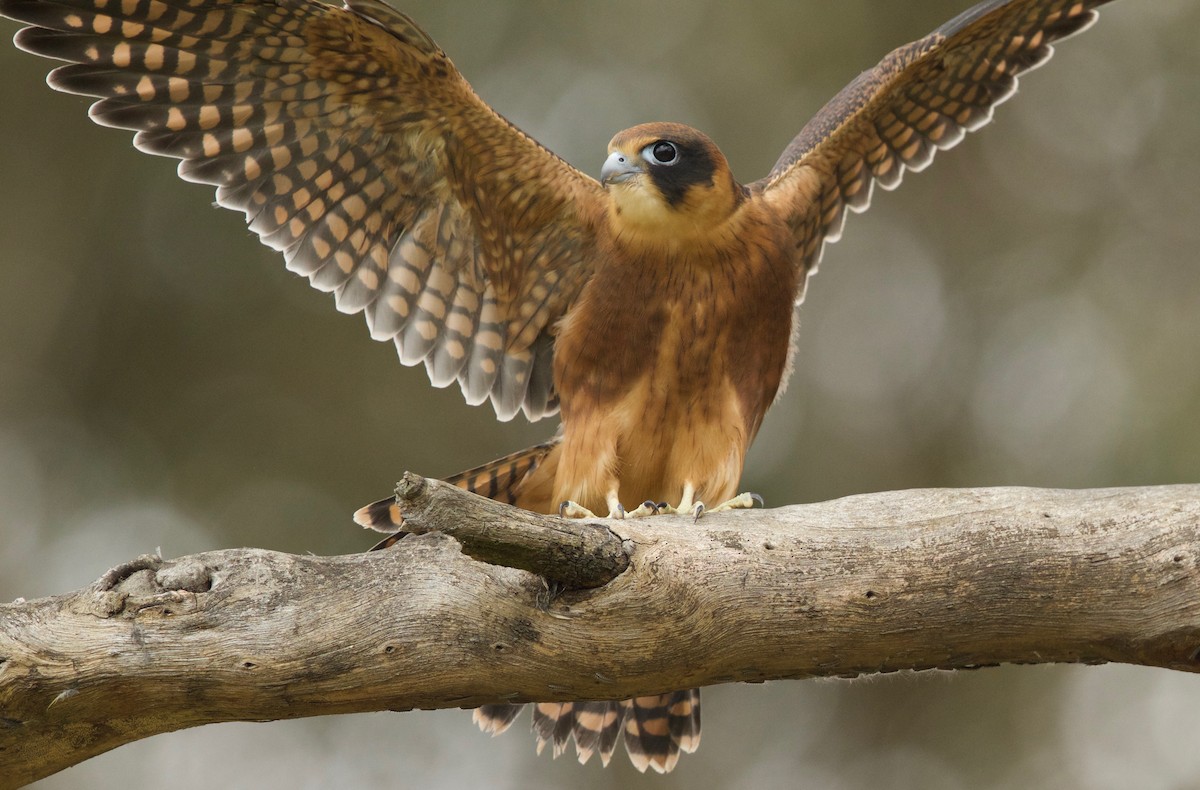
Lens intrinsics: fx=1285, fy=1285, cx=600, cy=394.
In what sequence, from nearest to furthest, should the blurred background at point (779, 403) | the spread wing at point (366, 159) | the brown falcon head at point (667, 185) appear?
the spread wing at point (366, 159)
the brown falcon head at point (667, 185)
the blurred background at point (779, 403)

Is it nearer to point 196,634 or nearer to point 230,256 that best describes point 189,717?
point 196,634

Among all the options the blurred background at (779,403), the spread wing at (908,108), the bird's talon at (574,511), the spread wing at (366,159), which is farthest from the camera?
the blurred background at (779,403)

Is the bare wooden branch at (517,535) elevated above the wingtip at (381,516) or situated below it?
below

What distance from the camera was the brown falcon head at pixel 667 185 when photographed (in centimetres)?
443

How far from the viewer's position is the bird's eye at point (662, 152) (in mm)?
4496

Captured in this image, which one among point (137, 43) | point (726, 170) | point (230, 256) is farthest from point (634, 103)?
point (137, 43)

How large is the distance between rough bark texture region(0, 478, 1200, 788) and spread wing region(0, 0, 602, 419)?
1601mm

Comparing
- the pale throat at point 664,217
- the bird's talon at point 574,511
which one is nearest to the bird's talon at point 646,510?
the bird's talon at point 574,511

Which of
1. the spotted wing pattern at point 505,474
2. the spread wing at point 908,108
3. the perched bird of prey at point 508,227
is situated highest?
the spread wing at point 908,108

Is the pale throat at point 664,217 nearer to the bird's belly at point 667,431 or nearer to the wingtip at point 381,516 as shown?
the bird's belly at point 667,431

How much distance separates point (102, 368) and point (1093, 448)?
6209 millimetres

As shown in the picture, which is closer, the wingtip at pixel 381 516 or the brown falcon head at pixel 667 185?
the wingtip at pixel 381 516

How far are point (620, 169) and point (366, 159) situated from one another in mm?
888

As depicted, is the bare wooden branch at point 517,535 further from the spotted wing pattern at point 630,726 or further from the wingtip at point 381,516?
the spotted wing pattern at point 630,726
